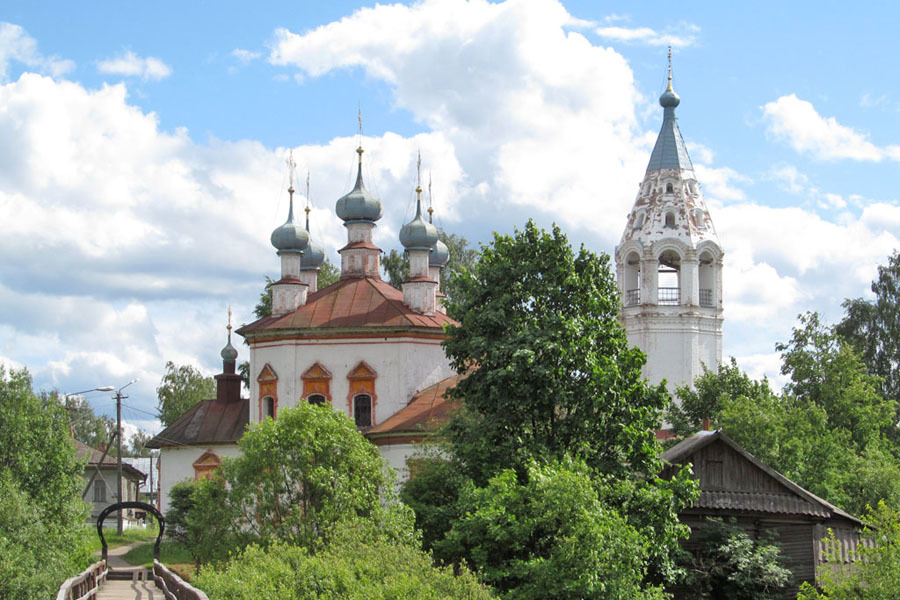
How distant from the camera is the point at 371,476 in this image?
2778cm

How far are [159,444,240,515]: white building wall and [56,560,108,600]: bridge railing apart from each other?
15319 mm

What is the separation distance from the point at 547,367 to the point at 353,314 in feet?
52.2

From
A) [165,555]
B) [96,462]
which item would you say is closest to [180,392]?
[96,462]

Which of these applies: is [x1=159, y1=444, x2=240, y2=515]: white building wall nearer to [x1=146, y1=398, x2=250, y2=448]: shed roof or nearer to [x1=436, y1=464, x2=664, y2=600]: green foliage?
[x1=146, y1=398, x2=250, y2=448]: shed roof

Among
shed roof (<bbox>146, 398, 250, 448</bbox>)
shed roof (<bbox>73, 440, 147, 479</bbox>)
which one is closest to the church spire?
shed roof (<bbox>146, 398, 250, 448</bbox>)

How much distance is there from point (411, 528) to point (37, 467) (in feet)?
50.2

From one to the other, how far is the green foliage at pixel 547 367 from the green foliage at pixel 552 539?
59.5 inches

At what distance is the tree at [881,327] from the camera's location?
51.6 metres

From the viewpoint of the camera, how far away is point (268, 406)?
41.2 m

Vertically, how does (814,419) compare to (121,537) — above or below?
above

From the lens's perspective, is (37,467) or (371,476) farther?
(37,467)

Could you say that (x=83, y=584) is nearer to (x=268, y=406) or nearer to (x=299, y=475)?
(x=299, y=475)

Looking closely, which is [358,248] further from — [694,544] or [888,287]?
[888,287]

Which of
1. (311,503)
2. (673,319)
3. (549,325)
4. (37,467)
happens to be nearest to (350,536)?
(311,503)
